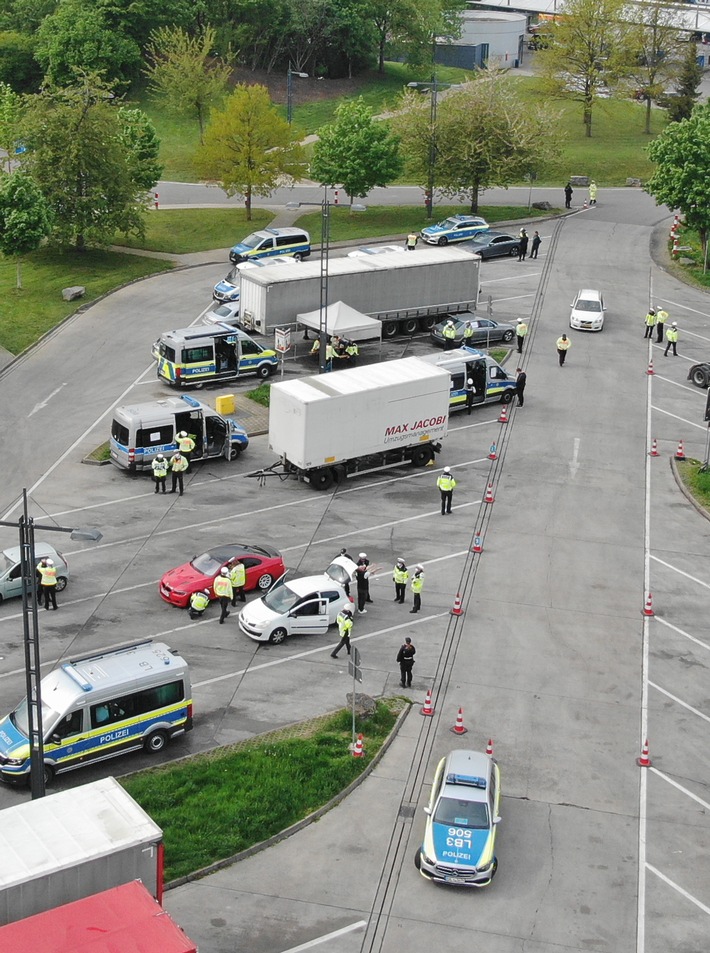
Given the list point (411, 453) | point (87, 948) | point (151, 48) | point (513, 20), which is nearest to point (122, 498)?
point (411, 453)

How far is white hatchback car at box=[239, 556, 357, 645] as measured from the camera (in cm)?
3091

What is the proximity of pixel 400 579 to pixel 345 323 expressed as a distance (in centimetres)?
1917

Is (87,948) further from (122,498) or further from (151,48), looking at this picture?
(151,48)

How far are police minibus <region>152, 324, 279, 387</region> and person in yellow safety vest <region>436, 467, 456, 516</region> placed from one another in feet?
40.7

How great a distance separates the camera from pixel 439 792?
950 inches

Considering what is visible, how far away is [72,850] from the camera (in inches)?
744

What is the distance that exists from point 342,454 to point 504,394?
10201 mm

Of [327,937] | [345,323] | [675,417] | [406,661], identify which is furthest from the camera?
[345,323]

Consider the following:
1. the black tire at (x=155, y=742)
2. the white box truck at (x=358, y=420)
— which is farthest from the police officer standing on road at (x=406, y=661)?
the white box truck at (x=358, y=420)

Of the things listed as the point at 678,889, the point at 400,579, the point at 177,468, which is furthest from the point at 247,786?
the point at 177,468

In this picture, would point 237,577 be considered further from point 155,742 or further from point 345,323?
point 345,323

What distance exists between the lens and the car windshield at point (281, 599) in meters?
31.1

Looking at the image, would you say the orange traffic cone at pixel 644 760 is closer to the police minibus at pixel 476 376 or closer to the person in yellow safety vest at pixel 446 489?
the person in yellow safety vest at pixel 446 489

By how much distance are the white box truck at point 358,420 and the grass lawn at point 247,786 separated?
1270 cm
